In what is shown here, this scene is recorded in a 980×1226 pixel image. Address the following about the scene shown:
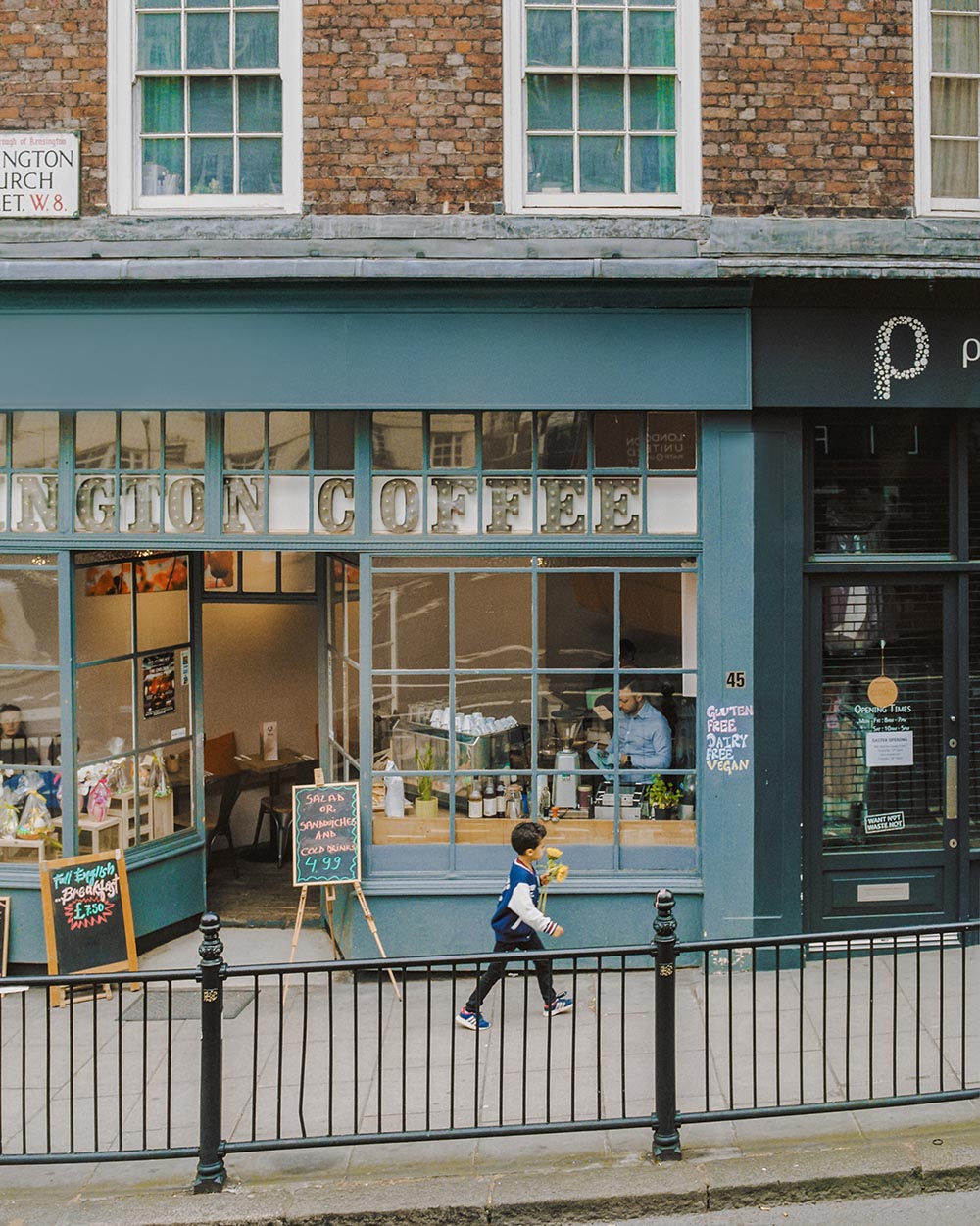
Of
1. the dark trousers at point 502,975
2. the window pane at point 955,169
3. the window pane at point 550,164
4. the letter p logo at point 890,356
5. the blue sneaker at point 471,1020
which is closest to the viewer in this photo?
the dark trousers at point 502,975

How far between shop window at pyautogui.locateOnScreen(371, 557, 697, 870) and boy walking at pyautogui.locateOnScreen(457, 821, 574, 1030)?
123 cm

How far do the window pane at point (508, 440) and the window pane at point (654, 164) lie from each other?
1897mm

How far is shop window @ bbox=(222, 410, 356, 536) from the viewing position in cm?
894

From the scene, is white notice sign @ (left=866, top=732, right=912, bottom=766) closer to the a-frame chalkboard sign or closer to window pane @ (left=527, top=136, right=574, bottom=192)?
window pane @ (left=527, top=136, right=574, bottom=192)

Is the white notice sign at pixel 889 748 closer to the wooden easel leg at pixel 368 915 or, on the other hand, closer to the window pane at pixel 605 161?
the wooden easel leg at pixel 368 915

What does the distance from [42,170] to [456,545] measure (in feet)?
12.9

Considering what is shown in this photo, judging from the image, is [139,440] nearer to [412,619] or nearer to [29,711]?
[29,711]

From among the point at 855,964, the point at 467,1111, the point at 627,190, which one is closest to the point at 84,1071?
the point at 467,1111

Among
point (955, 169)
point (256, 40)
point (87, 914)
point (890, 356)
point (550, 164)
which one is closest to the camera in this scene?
point (87, 914)

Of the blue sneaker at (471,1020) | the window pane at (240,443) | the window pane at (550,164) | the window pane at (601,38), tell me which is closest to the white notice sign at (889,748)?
the blue sneaker at (471,1020)

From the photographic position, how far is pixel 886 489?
30.3 ft

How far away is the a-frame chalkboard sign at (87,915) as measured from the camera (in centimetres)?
838

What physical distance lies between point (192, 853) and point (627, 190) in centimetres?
599

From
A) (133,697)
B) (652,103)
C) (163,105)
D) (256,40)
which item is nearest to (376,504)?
(133,697)
